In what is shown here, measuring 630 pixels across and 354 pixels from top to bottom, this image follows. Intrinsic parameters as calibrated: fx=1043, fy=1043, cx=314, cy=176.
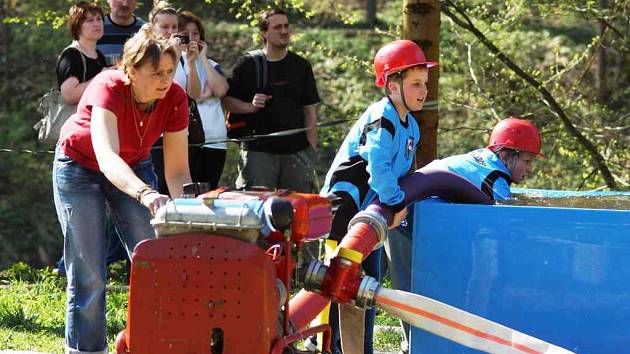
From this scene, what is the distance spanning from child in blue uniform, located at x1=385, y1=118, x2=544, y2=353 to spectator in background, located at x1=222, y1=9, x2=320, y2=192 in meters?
2.63

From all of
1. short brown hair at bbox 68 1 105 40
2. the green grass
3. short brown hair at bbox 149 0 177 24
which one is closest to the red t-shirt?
the green grass

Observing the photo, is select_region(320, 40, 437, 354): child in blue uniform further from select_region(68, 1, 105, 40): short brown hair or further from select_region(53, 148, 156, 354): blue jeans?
select_region(68, 1, 105, 40): short brown hair

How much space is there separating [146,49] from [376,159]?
1182 mm

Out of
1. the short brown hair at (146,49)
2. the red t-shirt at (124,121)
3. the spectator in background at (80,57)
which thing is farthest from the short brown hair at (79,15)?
the short brown hair at (146,49)

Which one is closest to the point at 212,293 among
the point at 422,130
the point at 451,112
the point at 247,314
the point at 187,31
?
the point at 247,314

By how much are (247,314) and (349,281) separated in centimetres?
61

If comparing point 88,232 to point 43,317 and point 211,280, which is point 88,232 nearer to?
point 211,280

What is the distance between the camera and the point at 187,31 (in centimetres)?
786

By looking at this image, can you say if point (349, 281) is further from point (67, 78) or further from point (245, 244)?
point (67, 78)

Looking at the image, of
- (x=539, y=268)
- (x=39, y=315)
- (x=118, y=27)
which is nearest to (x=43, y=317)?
(x=39, y=315)

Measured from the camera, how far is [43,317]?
21.9ft

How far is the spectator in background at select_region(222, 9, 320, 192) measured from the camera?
26.1 ft

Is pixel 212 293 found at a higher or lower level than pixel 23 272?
higher

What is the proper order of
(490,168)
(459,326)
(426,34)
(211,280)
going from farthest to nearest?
1. (426,34)
2. (490,168)
3. (459,326)
4. (211,280)
